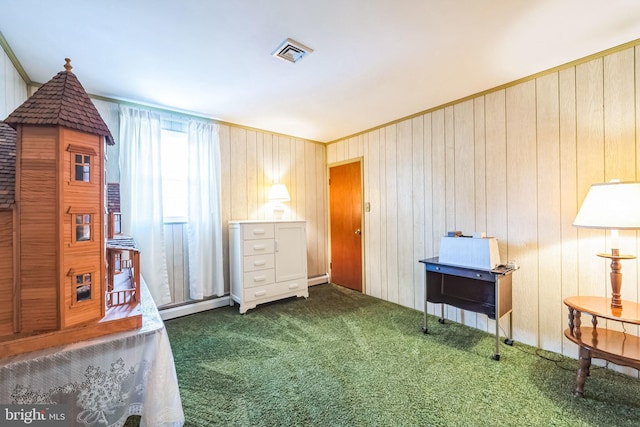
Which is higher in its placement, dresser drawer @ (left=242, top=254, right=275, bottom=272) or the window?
the window

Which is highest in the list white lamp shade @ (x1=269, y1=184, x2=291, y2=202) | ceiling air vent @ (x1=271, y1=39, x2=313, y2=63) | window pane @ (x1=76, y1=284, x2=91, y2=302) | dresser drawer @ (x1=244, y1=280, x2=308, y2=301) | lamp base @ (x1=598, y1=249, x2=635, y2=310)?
ceiling air vent @ (x1=271, y1=39, x2=313, y2=63)

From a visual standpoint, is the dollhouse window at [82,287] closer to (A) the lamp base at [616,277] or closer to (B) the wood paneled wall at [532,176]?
(A) the lamp base at [616,277]

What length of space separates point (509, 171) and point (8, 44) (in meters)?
3.97

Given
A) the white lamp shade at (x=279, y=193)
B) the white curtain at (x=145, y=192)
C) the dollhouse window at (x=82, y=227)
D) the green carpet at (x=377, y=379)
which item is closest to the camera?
the dollhouse window at (x=82, y=227)

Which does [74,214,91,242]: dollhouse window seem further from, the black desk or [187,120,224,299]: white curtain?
the black desk

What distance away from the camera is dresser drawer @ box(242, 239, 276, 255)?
303 cm

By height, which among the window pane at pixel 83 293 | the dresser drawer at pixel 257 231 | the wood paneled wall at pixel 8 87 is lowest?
the window pane at pixel 83 293

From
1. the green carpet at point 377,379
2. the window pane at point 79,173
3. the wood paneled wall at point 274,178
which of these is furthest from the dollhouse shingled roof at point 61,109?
the wood paneled wall at point 274,178

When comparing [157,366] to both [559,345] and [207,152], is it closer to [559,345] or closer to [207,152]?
[207,152]

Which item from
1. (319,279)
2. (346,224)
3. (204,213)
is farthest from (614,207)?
(204,213)

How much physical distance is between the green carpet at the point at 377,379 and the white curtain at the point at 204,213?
0.57 meters

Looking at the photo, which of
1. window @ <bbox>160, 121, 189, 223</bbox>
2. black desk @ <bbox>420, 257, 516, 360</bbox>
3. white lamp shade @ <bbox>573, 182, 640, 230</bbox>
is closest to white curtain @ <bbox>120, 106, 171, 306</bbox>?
window @ <bbox>160, 121, 189, 223</bbox>

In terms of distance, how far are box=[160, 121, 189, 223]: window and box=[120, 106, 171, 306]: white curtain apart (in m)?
0.14

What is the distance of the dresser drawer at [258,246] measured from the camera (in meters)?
3.03
